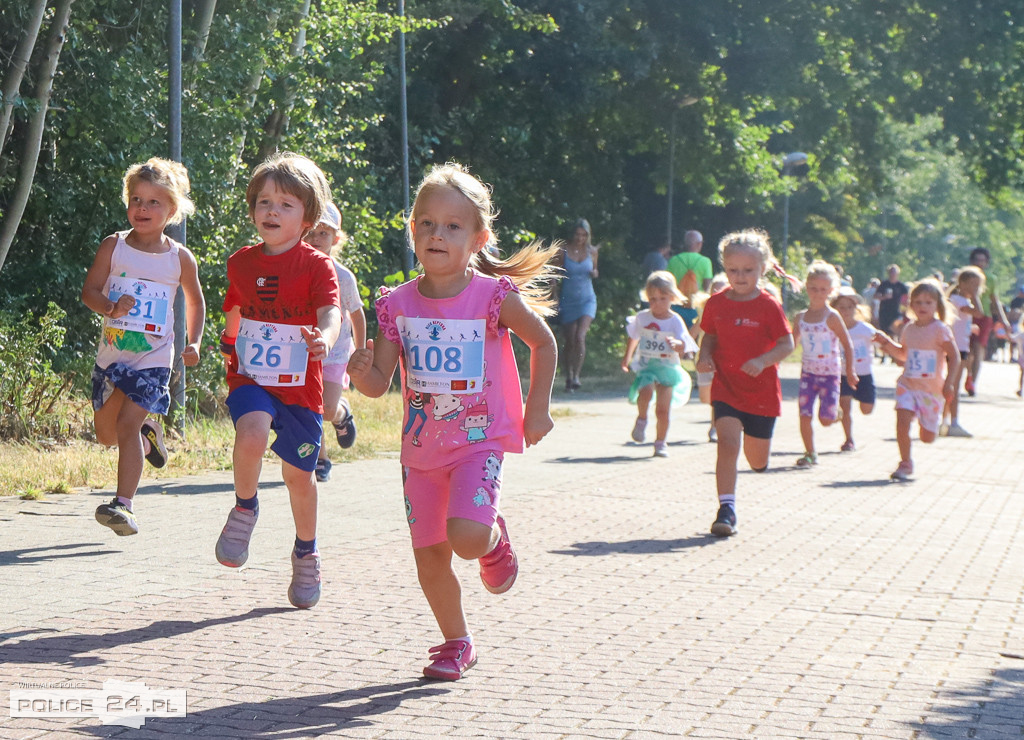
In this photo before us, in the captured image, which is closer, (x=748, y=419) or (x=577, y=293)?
(x=748, y=419)

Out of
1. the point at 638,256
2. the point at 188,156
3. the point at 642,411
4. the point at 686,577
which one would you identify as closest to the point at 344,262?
the point at 188,156

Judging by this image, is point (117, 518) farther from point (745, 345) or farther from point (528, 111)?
point (528, 111)

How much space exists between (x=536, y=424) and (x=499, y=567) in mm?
524

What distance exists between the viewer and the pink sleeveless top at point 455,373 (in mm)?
4801

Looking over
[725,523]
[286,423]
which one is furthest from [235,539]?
[725,523]

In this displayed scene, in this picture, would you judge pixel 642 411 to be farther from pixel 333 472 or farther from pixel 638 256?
pixel 638 256

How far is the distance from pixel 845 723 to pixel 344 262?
952cm

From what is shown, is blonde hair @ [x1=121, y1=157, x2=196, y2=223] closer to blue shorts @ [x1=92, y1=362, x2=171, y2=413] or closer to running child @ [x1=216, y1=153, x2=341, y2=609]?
blue shorts @ [x1=92, y1=362, x2=171, y2=413]

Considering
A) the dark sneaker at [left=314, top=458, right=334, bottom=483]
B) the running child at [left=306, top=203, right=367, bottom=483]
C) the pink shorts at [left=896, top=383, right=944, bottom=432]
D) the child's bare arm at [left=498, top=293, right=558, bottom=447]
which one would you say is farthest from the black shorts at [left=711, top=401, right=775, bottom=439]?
the child's bare arm at [left=498, top=293, right=558, bottom=447]

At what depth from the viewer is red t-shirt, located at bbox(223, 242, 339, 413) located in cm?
567

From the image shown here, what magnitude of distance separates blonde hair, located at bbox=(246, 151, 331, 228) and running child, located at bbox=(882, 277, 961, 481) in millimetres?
6945

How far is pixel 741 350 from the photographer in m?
8.52

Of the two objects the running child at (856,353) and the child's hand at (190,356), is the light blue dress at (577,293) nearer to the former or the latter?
the running child at (856,353)

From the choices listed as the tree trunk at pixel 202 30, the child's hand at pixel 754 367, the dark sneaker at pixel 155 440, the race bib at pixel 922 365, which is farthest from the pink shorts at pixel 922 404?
the tree trunk at pixel 202 30
